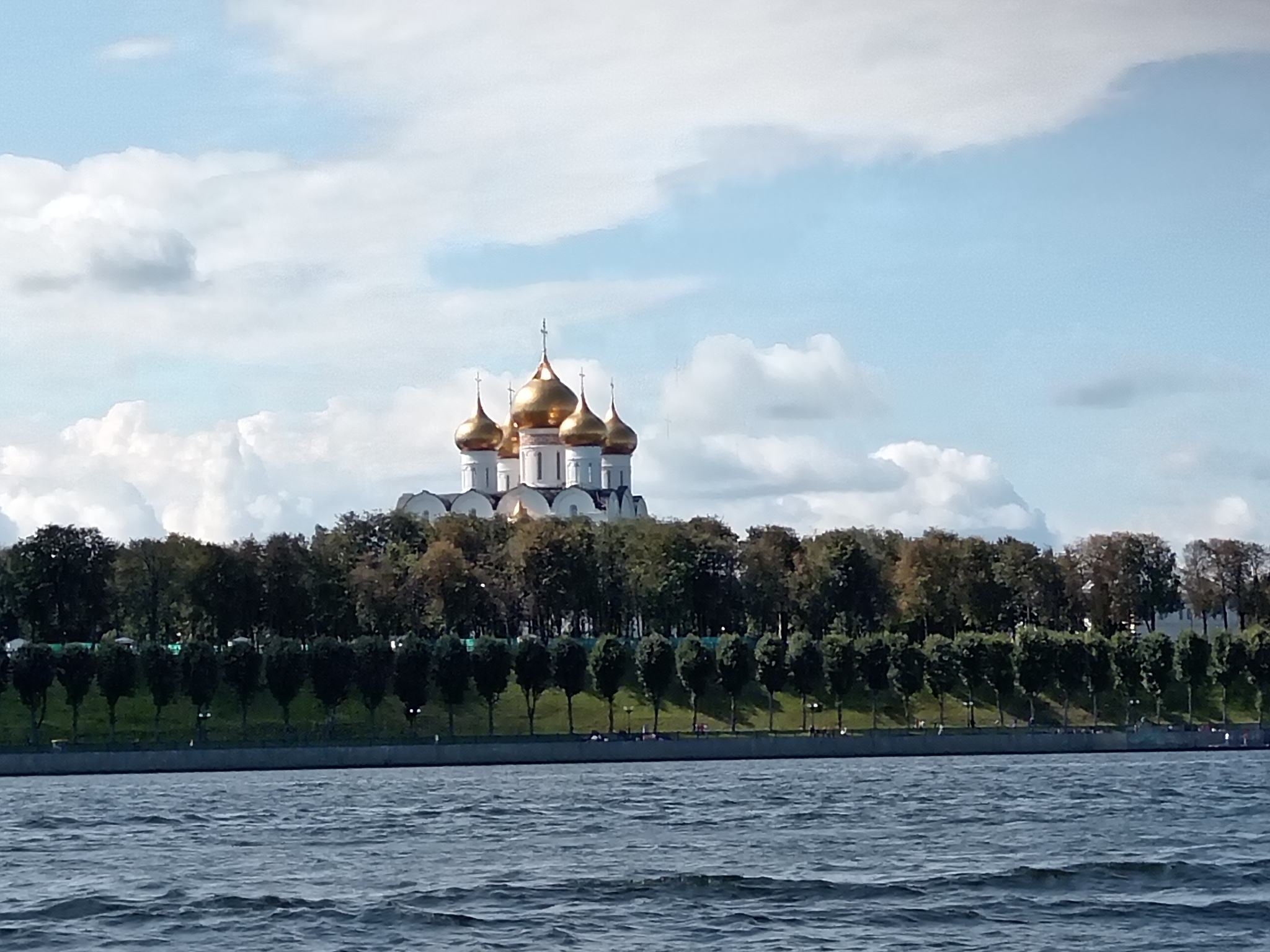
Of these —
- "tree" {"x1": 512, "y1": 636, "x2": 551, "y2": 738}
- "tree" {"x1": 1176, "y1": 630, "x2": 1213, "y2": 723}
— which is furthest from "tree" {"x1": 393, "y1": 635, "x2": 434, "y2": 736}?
"tree" {"x1": 1176, "y1": 630, "x2": 1213, "y2": 723}

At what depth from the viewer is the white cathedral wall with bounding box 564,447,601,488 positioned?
13212cm

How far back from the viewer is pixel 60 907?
126 feet

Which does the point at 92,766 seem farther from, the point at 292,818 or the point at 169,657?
the point at 292,818

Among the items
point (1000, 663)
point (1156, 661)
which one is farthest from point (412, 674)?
point (1156, 661)

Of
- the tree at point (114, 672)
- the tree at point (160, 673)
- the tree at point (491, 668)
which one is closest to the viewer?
the tree at point (114, 672)

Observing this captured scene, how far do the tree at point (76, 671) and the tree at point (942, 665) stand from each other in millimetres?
34629

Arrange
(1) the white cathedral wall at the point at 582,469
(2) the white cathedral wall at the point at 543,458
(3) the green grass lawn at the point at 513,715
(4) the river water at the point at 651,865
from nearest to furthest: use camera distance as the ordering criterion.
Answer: (4) the river water at the point at 651,865 → (3) the green grass lawn at the point at 513,715 → (1) the white cathedral wall at the point at 582,469 → (2) the white cathedral wall at the point at 543,458

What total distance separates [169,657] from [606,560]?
2692cm

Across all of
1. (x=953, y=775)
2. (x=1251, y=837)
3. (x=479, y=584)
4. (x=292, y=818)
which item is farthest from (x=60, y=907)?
(x=479, y=584)

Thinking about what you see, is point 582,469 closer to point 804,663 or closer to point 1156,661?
point 804,663

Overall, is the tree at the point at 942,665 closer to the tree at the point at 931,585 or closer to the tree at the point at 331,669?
the tree at the point at 931,585

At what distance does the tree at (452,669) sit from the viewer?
88125mm

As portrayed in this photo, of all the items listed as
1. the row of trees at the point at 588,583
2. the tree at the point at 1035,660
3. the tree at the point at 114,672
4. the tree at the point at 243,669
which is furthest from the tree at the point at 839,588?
the tree at the point at 114,672

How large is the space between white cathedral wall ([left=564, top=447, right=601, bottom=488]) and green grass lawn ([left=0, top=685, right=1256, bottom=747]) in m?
38.4
